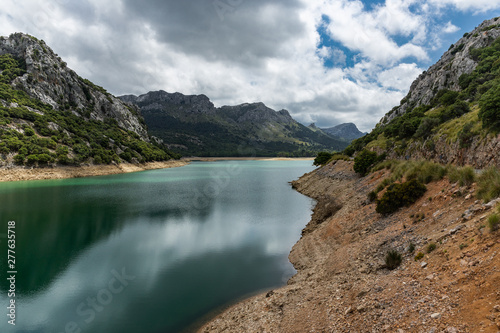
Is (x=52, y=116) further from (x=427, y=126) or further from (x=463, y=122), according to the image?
(x=463, y=122)

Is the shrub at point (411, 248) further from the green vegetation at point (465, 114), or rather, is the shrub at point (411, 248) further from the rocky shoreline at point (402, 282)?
the green vegetation at point (465, 114)

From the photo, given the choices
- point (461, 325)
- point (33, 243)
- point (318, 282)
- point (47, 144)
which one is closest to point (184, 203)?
point (33, 243)

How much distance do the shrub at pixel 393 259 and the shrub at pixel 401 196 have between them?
7307mm

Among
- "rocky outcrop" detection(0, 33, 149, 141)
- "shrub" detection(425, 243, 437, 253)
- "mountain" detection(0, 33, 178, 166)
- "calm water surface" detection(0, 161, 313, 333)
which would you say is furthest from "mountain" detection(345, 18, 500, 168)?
"rocky outcrop" detection(0, 33, 149, 141)

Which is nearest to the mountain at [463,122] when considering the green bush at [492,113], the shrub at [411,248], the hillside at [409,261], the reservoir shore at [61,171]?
the green bush at [492,113]

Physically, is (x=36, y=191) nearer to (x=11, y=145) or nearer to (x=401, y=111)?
(x=11, y=145)

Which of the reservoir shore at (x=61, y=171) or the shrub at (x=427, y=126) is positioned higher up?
the shrub at (x=427, y=126)

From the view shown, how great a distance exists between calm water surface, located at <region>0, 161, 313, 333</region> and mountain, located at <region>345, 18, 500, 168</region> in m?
18.3

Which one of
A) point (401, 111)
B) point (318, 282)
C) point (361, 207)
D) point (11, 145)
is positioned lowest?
point (318, 282)

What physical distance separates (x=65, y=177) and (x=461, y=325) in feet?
286

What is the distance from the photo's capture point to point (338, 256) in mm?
15719

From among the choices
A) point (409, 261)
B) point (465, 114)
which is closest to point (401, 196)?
point (409, 261)

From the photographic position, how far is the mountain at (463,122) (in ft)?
72.2

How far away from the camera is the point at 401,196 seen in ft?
59.1
